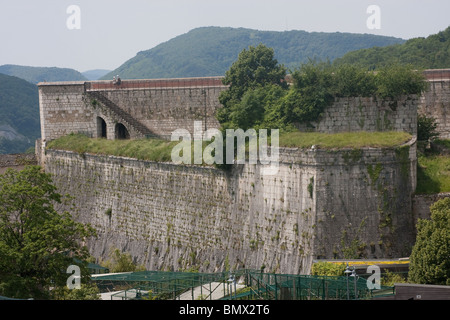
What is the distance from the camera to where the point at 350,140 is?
3325 cm

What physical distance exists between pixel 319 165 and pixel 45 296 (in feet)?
38.7

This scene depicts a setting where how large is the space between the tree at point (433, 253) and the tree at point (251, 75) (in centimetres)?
1625

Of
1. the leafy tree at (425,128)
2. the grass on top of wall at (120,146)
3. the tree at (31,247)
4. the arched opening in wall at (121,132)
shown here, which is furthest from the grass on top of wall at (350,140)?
the arched opening in wall at (121,132)

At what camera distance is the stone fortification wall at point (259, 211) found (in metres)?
32.5

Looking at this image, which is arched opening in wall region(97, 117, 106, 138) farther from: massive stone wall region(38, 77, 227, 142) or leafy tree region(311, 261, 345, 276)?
leafy tree region(311, 261, 345, 276)

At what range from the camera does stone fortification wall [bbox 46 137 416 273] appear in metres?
32.5

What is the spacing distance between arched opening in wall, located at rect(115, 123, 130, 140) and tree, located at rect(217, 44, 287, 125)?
8.58m

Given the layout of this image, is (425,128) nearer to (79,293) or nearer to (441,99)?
(441,99)

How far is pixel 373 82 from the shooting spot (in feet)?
123

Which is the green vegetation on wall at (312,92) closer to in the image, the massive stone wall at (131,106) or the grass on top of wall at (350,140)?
the grass on top of wall at (350,140)

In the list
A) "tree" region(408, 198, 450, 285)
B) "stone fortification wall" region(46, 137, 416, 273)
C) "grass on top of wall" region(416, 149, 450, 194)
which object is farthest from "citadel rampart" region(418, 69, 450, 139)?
"tree" region(408, 198, 450, 285)

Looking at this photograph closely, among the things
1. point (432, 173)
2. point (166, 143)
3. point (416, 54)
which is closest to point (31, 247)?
point (166, 143)

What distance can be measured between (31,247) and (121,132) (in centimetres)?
2316
